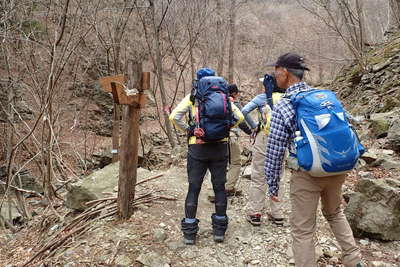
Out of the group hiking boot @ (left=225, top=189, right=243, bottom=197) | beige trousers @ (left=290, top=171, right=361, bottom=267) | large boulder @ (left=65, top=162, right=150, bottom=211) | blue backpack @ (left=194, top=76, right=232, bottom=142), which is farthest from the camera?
hiking boot @ (left=225, top=189, right=243, bottom=197)

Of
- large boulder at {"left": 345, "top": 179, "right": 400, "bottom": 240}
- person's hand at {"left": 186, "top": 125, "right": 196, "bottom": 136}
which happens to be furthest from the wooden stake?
large boulder at {"left": 345, "top": 179, "right": 400, "bottom": 240}

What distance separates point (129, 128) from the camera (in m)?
4.13

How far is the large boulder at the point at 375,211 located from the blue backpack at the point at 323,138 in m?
1.68

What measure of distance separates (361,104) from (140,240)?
298 inches

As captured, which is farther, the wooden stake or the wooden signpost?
the wooden stake

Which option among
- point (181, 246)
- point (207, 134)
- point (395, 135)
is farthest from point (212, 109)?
point (395, 135)

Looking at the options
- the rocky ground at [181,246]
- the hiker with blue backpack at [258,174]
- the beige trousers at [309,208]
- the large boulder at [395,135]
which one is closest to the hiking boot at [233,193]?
the rocky ground at [181,246]

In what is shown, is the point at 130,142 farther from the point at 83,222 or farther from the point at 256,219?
the point at 256,219

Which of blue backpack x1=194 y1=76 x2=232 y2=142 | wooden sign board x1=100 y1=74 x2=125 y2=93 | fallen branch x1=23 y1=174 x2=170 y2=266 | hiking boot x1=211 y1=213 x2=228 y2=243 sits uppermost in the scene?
wooden sign board x1=100 y1=74 x2=125 y2=93

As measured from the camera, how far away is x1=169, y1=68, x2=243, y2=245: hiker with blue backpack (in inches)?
139

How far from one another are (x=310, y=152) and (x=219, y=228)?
181 cm

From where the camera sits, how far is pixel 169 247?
3.84 m

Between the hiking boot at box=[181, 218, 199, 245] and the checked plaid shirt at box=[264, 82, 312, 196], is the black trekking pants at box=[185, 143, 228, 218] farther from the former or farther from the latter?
the checked plaid shirt at box=[264, 82, 312, 196]

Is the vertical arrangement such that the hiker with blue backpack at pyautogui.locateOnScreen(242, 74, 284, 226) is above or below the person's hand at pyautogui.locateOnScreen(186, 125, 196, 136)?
below
